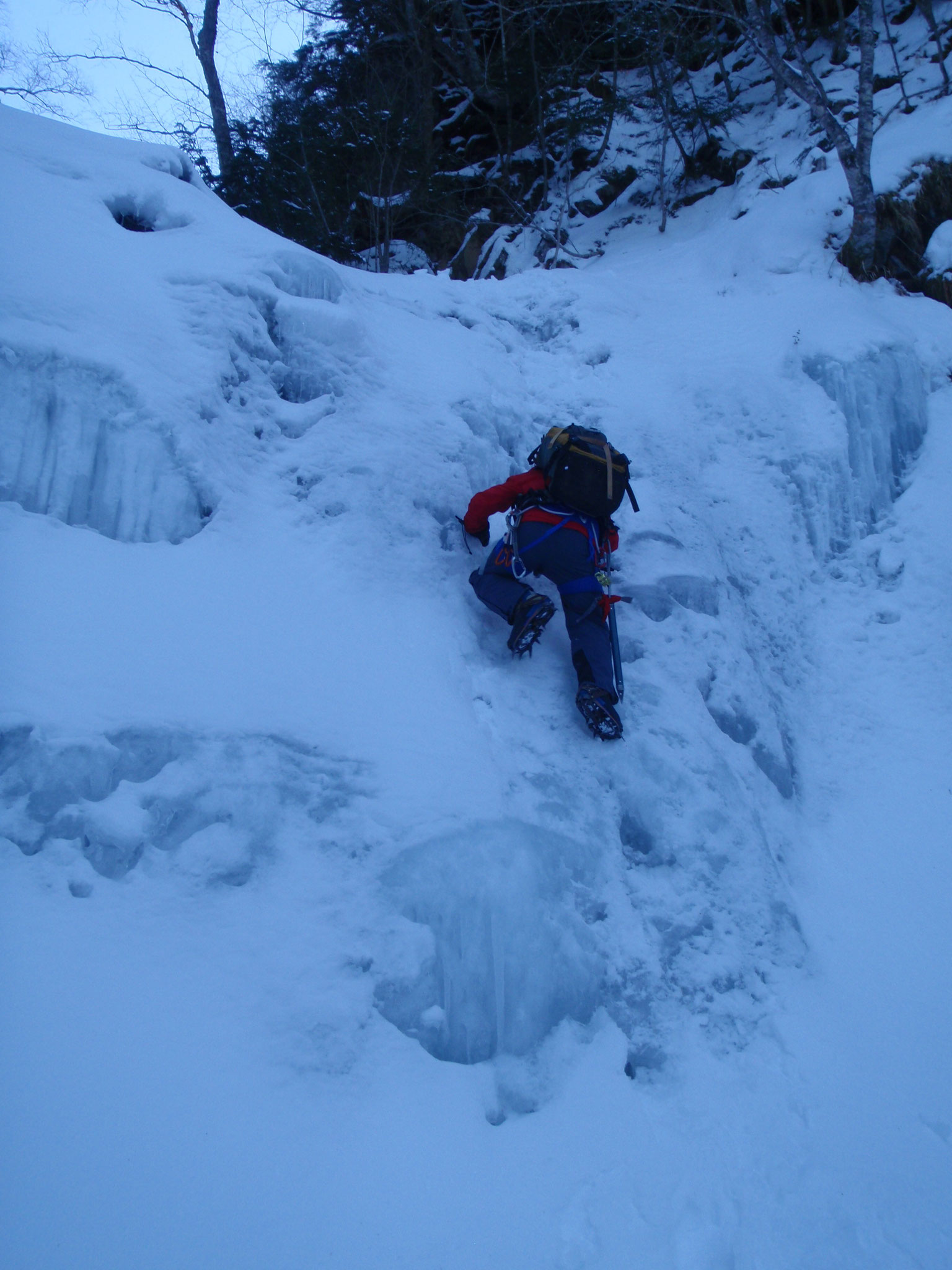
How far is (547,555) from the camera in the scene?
13.9ft

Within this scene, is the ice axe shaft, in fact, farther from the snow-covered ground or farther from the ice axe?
the snow-covered ground

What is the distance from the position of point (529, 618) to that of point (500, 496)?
3.19 ft

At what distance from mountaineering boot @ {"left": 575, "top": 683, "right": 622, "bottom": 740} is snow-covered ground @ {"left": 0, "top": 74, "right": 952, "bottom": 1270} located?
0.14 metres

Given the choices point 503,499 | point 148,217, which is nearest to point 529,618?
point 503,499

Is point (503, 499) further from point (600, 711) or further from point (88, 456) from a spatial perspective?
point (88, 456)

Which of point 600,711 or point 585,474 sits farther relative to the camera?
point 585,474

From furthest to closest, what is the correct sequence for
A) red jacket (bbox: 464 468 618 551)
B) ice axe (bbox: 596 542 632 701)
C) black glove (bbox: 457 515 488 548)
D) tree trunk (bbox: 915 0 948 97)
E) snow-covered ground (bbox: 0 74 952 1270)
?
tree trunk (bbox: 915 0 948 97)
black glove (bbox: 457 515 488 548)
red jacket (bbox: 464 468 618 551)
ice axe (bbox: 596 542 632 701)
snow-covered ground (bbox: 0 74 952 1270)

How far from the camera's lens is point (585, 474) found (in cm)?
433

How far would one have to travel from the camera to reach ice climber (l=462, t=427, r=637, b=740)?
3961 millimetres

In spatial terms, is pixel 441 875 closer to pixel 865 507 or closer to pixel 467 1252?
pixel 467 1252

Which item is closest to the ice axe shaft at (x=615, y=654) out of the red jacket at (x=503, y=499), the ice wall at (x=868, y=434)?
the red jacket at (x=503, y=499)

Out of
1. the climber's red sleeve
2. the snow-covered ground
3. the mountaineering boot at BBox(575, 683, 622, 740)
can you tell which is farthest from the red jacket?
the mountaineering boot at BBox(575, 683, 622, 740)

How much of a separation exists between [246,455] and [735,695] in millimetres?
3219

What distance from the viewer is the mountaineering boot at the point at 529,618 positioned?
3957mm
